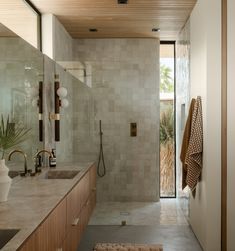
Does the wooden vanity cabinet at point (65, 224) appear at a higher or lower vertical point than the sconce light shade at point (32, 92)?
lower

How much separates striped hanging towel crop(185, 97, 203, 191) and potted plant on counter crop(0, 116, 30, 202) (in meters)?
1.66

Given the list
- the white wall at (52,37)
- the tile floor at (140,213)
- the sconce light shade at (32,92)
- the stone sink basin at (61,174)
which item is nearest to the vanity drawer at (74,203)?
the stone sink basin at (61,174)

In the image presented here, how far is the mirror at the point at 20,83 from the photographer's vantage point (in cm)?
265

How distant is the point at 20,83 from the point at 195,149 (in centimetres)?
183

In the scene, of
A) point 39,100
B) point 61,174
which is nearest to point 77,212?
point 61,174

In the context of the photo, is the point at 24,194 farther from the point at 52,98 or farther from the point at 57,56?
the point at 57,56

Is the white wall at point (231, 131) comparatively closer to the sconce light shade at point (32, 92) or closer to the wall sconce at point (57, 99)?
the sconce light shade at point (32, 92)

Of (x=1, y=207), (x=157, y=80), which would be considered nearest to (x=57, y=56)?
(x=157, y=80)

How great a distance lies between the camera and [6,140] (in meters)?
2.58

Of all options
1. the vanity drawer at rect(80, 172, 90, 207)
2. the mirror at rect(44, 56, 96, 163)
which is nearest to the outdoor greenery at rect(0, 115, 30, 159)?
the vanity drawer at rect(80, 172, 90, 207)

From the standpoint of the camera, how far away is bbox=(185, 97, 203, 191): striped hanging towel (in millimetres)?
3574

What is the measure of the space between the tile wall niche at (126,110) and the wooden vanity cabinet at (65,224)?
160 cm

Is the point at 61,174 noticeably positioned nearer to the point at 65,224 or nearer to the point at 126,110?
the point at 65,224

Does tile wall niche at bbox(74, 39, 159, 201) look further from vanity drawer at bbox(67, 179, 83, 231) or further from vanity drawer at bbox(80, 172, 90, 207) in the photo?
vanity drawer at bbox(67, 179, 83, 231)
